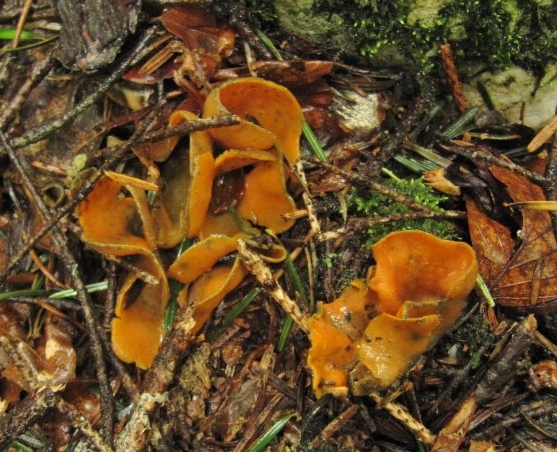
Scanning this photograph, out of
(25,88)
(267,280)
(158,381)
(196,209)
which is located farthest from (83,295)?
(25,88)

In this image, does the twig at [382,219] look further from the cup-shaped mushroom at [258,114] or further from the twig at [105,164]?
the twig at [105,164]

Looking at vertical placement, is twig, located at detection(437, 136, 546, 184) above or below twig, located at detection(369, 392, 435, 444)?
above

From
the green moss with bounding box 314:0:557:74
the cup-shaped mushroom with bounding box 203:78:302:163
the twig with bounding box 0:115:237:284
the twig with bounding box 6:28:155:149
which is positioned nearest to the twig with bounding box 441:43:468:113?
the green moss with bounding box 314:0:557:74

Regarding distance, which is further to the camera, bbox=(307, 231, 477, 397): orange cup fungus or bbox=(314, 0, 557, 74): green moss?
bbox=(314, 0, 557, 74): green moss

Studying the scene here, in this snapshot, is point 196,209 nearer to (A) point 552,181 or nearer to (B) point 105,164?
(B) point 105,164

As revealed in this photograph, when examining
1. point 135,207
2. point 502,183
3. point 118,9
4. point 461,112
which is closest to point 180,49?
point 118,9

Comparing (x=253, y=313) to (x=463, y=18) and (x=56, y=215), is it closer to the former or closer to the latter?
(x=56, y=215)

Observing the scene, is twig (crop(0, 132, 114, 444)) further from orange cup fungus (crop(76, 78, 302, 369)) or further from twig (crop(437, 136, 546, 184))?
twig (crop(437, 136, 546, 184))
